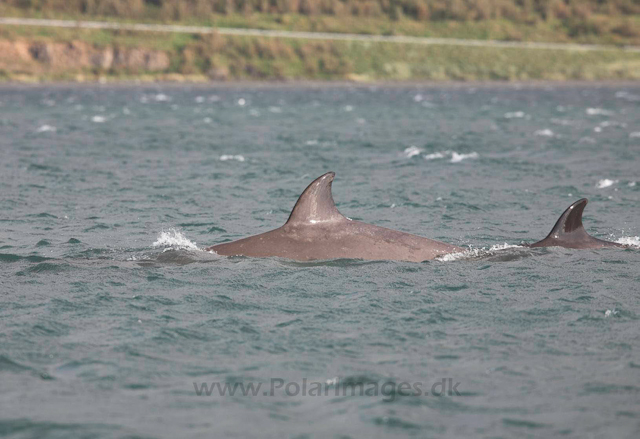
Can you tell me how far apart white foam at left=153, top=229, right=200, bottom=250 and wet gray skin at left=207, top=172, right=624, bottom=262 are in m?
1.09

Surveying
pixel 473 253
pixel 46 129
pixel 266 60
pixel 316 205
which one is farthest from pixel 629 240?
pixel 266 60

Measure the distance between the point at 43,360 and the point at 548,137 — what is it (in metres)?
28.8

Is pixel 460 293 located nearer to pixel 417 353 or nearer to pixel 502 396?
pixel 417 353

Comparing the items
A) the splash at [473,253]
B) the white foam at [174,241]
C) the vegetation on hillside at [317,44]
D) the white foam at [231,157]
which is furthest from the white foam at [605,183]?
the vegetation on hillside at [317,44]

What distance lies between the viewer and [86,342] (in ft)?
33.9

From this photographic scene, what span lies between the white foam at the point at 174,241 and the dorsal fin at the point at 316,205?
204cm

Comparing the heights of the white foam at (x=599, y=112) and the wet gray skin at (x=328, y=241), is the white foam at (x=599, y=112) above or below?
below

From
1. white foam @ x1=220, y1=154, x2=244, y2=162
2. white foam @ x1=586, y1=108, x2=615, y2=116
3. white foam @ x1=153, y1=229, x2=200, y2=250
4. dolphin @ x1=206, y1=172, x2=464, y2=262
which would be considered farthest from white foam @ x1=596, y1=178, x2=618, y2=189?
white foam @ x1=586, y1=108, x2=615, y2=116

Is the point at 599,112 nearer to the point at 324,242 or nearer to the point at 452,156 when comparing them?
the point at 452,156

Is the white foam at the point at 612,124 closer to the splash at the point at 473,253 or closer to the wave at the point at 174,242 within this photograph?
the splash at the point at 473,253

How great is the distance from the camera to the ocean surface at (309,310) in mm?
8406

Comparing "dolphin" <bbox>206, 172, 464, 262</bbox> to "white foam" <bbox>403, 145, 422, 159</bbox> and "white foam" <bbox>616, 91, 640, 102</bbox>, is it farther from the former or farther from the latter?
"white foam" <bbox>616, 91, 640, 102</bbox>

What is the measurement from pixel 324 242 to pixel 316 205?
1.98ft

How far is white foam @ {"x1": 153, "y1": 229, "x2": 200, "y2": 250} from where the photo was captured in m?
15.3
